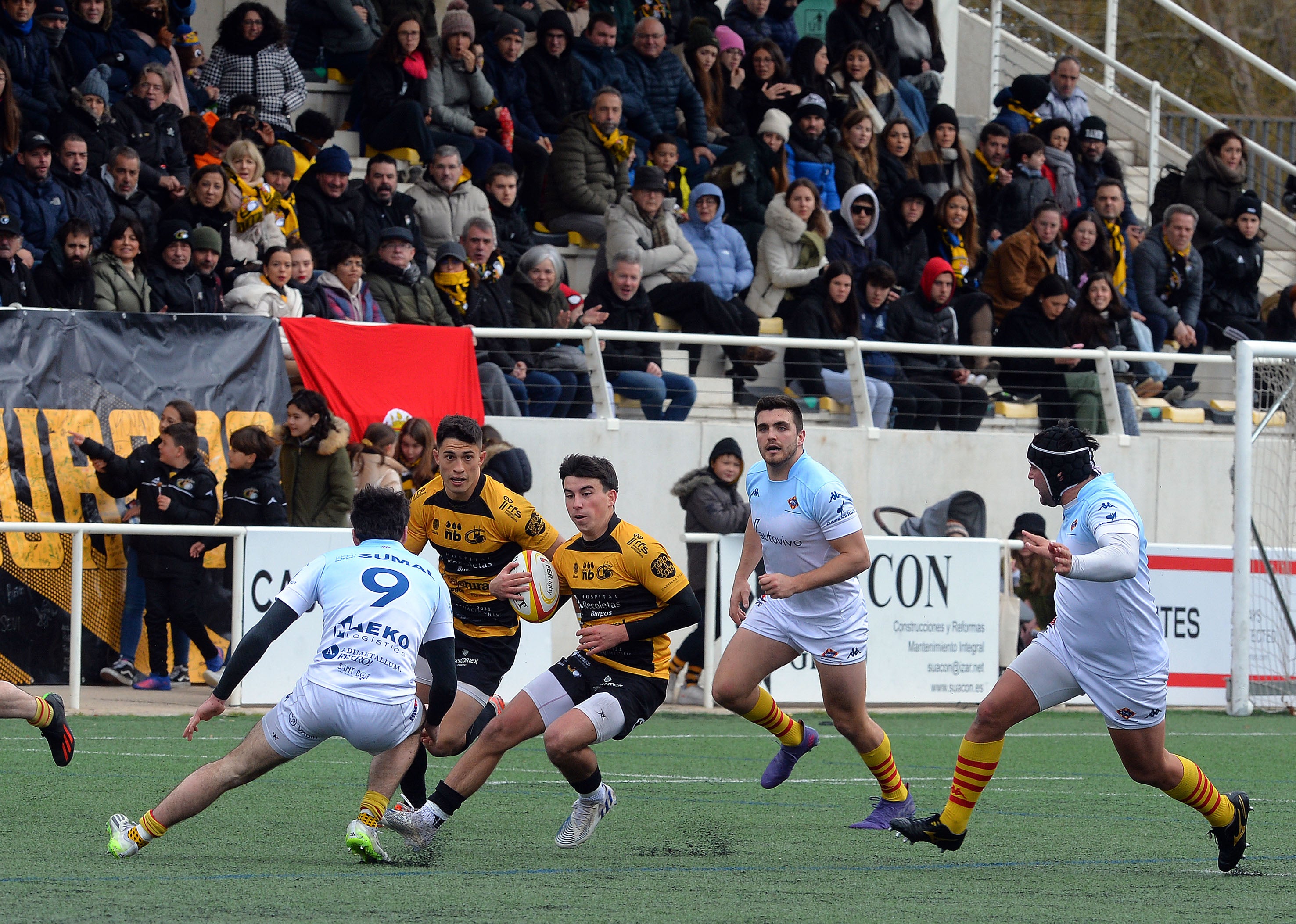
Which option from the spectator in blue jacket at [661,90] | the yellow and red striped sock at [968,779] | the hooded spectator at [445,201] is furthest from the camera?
the spectator in blue jacket at [661,90]

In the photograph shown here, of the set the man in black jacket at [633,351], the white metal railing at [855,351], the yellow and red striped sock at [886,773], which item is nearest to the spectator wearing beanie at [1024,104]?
the white metal railing at [855,351]

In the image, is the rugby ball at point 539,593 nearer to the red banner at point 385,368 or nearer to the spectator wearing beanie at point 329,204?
the red banner at point 385,368

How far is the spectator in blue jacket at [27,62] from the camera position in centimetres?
1382

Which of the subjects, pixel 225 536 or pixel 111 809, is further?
pixel 225 536

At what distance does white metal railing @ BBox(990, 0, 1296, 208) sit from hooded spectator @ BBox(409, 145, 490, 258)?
821 cm

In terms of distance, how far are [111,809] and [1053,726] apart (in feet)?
25.4

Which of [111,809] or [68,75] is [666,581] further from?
[68,75]

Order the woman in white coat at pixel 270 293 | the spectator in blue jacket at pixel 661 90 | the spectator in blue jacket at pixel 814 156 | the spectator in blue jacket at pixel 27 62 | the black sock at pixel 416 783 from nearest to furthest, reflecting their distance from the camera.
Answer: the black sock at pixel 416 783 → the woman in white coat at pixel 270 293 → the spectator in blue jacket at pixel 27 62 → the spectator in blue jacket at pixel 814 156 → the spectator in blue jacket at pixel 661 90

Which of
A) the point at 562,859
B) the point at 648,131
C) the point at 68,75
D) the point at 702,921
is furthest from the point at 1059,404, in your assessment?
the point at 702,921

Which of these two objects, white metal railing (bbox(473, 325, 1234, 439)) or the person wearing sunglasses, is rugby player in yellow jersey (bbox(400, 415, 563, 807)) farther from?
the person wearing sunglasses

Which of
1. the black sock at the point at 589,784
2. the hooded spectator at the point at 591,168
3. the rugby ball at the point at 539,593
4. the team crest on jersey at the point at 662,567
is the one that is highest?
the hooded spectator at the point at 591,168

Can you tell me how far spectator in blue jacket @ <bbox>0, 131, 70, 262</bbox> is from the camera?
1311 cm

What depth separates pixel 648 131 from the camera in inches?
706

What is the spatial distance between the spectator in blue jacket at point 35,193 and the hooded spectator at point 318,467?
231 centimetres
